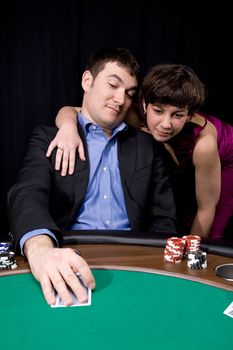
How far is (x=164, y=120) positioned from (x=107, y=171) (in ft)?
1.16

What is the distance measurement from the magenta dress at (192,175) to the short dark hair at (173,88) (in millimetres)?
173

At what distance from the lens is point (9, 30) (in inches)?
94.0

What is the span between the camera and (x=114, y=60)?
198 centimetres

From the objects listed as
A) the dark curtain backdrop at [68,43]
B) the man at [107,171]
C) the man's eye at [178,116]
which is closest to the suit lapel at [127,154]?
the man at [107,171]

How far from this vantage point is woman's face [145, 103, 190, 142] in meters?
1.98

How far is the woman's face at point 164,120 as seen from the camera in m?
1.98

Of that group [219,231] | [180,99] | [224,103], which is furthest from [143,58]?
[219,231]

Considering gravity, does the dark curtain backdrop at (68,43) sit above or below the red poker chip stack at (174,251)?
above

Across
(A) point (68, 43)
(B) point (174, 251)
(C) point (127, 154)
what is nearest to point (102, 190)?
(C) point (127, 154)

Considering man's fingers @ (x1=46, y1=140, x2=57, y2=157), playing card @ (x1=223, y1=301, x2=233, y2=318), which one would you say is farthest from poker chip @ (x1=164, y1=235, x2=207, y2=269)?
man's fingers @ (x1=46, y1=140, x2=57, y2=157)

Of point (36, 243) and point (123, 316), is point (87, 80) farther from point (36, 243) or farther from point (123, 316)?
point (123, 316)

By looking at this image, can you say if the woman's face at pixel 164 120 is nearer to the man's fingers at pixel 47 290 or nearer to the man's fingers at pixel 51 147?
the man's fingers at pixel 51 147

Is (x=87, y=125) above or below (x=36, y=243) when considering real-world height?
above

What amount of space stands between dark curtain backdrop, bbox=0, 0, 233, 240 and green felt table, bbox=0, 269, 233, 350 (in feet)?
4.94
